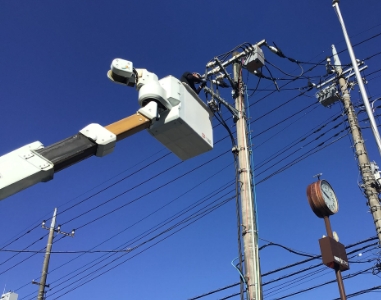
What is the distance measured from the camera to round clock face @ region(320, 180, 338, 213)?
33.0ft

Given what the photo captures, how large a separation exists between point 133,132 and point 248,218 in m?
3.83

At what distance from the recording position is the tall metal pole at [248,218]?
266 inches

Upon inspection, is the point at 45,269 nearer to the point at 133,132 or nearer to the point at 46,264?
the point at 46,264

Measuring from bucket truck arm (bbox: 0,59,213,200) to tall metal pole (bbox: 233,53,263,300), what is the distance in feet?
9.44

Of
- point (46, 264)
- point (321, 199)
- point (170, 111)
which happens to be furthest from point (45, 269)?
point (170, 111)

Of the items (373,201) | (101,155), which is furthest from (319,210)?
(101,155)

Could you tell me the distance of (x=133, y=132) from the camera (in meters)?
4.32

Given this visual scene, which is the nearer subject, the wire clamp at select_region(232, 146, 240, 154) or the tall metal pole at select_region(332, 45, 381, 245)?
the wire clamp at select_region(232, 146, 240, 154)

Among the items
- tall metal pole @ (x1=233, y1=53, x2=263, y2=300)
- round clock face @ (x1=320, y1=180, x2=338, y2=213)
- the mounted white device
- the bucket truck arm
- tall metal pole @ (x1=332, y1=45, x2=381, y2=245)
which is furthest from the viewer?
tall metal pole @ (x1=332, y1=45, x2=381, y2=245)

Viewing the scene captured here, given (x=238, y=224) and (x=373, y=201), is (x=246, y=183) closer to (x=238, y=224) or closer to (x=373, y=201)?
(x=238, y=224)

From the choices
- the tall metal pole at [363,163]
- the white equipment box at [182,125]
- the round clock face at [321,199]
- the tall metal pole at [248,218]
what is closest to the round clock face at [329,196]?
the round clock face at [321,199]

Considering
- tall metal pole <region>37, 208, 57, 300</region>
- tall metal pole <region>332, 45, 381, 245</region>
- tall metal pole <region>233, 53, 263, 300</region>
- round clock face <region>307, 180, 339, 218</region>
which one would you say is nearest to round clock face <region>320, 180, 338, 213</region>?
round clock face <region>307, 180, 339, 218</region>

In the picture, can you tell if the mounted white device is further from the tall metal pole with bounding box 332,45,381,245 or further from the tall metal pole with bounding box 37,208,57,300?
the tall metal pole with bounding box 37,208,57,300

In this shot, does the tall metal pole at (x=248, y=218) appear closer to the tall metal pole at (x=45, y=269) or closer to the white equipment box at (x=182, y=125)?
the white equipment box at (x=182, y=125)
